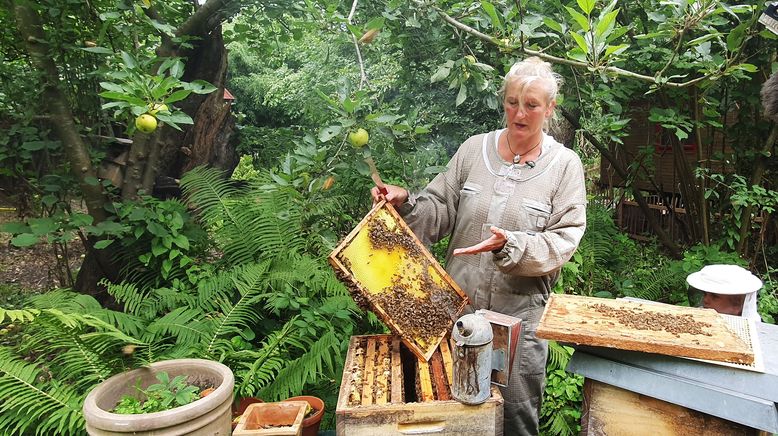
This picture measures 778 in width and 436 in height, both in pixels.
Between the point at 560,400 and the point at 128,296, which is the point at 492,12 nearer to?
the point at 560,400

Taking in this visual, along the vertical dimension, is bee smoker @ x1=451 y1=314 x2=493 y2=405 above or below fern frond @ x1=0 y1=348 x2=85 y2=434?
above

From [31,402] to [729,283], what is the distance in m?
3.63

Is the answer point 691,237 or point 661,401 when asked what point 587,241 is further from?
point 661,401

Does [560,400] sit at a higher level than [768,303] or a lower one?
lower

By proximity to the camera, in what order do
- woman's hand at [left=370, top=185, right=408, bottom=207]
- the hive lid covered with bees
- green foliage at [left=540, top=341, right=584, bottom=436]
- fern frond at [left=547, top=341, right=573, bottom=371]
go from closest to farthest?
the hive lid covered with bees < woman's hand at [left=370, top=185, right=408, bottom=207] < green foliage at [left=540, top=341, right=584, bottom=436] < fern frond at [left=547, top=341, right=573, bottom=371]

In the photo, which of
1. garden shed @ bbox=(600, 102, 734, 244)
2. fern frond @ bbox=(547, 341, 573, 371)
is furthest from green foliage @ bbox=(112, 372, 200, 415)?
Answer: garden shed @ bbox=(600, 102, 734, 244)

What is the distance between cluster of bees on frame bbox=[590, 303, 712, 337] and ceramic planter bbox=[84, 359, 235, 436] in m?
1.72

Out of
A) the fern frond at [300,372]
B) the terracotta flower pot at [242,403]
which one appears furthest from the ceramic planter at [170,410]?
the fern frond at [300,372]

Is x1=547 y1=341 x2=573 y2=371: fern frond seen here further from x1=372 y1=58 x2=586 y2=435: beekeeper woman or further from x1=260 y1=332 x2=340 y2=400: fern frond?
x1=260 y1=332 x2=340 y2=400: fern frond

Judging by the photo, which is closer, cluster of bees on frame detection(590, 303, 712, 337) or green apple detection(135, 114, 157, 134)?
cluster of bees on frame detection(590, 303, 712, 337)

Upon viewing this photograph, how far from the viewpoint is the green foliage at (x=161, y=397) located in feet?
7.47

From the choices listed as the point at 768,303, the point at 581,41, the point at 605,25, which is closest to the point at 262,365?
the point at 581,41

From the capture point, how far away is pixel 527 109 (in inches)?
89.7

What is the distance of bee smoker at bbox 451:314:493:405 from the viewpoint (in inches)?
67.5
